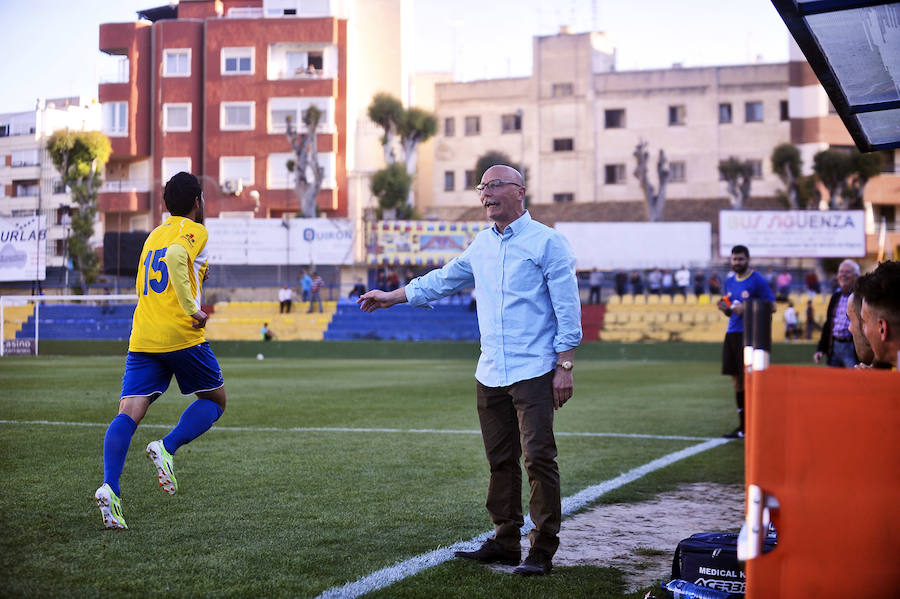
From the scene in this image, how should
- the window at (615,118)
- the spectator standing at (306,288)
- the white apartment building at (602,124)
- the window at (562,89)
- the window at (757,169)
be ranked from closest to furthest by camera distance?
the spectator standing at (306,288) < the window at (757,169) < the white apartment building at (602,124) < the window at (615,118) < the window at (562,89)

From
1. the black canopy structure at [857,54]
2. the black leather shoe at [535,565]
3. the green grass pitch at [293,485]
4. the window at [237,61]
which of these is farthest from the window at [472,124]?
the black leather shoe at [535,565]

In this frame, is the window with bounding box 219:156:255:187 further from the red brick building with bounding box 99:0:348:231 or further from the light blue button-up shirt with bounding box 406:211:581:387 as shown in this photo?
the light blue button-up shirt with bounding box 406:211:581:387

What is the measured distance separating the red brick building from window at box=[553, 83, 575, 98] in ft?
56.8

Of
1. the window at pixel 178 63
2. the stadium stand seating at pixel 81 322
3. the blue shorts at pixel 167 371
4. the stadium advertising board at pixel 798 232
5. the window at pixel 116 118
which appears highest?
the window at pixel 178 63

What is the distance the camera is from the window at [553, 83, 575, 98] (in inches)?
2852

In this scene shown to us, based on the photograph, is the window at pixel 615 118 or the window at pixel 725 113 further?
the window at pixel 615 118

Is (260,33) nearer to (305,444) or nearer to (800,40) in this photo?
(305,444)

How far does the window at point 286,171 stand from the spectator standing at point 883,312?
187 feet

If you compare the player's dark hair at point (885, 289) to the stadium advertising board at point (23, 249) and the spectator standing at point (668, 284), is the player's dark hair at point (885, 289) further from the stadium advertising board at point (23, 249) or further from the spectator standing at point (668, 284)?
the spectator standing at point (668, 284)

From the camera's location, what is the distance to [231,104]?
6109 cm

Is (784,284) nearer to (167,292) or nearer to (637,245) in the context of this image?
(637,245)

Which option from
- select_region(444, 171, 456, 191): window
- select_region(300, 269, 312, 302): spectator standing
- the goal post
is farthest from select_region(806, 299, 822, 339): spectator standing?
select_region(444, 171, 456, 191): window

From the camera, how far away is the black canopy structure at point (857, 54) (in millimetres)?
4625

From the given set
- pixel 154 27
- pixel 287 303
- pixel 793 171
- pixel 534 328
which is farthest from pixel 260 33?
pixel 534 328
